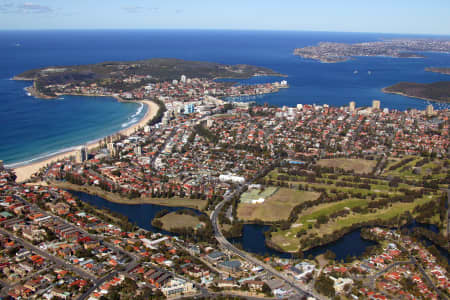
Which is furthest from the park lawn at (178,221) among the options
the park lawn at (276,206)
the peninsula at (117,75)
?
the peninsula at (117,75)

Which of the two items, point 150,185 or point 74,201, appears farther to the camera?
point 150,185

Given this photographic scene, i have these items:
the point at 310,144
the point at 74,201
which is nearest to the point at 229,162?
the point at 310,144

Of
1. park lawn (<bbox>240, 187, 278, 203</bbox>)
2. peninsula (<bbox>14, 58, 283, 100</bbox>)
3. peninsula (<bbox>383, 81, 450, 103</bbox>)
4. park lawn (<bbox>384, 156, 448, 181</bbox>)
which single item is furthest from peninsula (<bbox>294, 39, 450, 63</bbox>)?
park lawn (<bbox>240, 187, 278, 203</bbox>)

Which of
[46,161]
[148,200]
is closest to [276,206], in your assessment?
[148,200]

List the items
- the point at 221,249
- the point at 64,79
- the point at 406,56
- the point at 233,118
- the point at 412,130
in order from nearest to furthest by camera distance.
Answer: the point at 221,249 → the point at 412,130 → the point at 233,118 → the point at 64,79 → the point at 406,56

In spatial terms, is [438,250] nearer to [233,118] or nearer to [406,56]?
[233,118]

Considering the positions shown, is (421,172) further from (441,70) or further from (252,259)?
(441,70)
